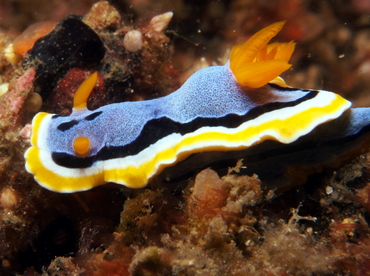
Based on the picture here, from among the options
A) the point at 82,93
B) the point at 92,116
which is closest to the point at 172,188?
the point at 92,116

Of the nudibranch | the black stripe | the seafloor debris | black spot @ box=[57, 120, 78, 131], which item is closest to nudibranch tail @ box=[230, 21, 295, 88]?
the nudibranch

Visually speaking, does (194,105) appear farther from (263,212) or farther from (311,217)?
(311,217)

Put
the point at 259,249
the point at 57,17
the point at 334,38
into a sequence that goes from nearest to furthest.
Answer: the point at 259,249 → the point at 334,38 → the point at 57,17

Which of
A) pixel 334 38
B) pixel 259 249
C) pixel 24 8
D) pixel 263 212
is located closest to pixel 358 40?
pixel 334 38

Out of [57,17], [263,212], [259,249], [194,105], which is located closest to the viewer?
[259,249]

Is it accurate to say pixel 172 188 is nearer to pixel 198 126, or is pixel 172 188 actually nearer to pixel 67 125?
pixel 198 126

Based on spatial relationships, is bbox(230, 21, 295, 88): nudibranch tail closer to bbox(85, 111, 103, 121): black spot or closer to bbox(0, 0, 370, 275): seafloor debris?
bbox(0, 0, 370, 275): seafloor debris

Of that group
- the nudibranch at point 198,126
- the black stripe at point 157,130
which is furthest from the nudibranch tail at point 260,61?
the black stripe at point 157,130
